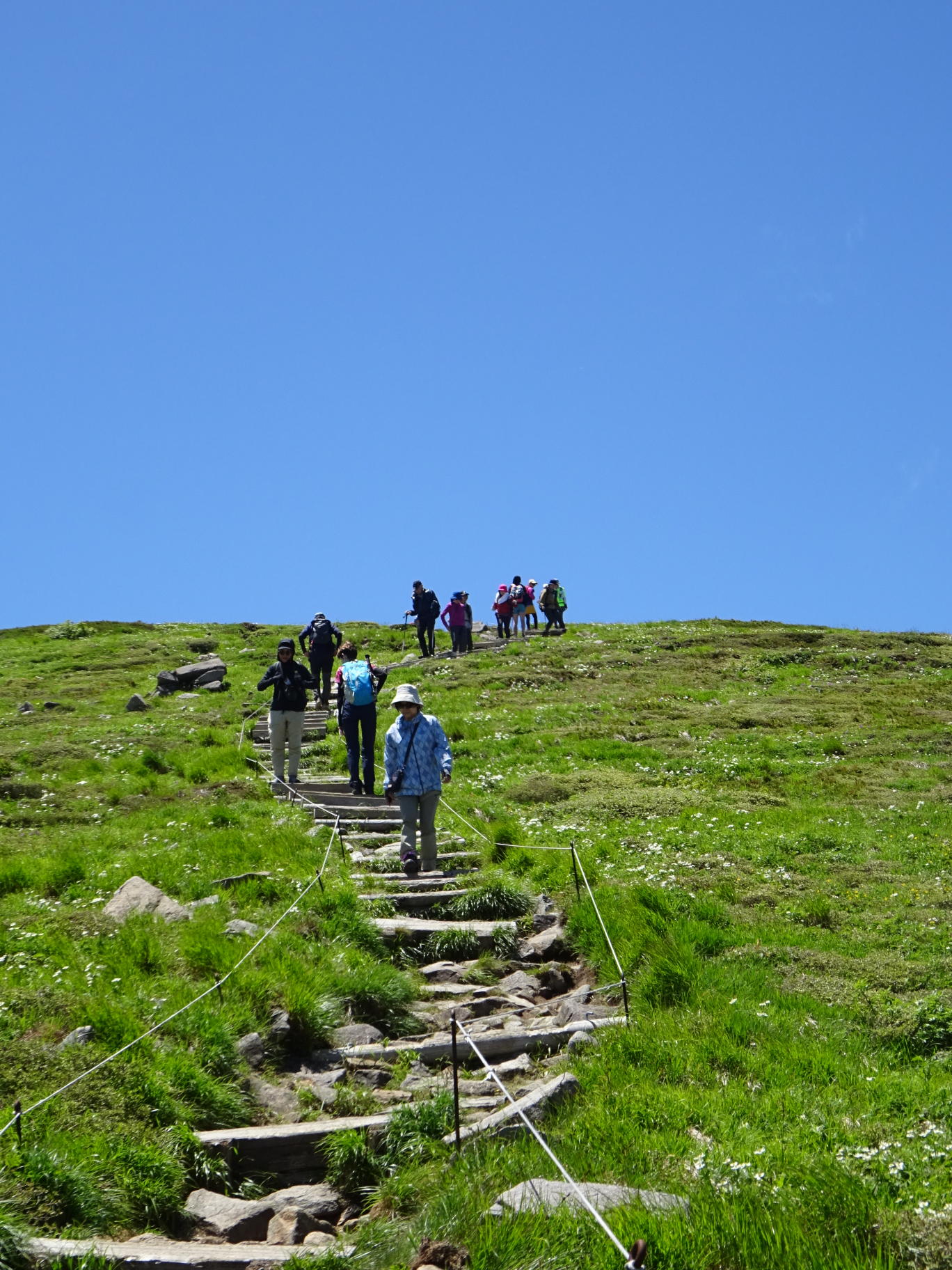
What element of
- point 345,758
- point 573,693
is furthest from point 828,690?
point 345,758

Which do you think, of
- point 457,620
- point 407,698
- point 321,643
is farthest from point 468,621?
point 407,698

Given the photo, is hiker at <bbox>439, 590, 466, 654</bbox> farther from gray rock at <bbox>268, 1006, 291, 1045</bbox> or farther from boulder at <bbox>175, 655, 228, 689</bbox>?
gray rock at <bbox>268, 1006, 291, 1045</bbox>

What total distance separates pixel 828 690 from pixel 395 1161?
30.1m

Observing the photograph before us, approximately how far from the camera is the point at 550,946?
1276 cm

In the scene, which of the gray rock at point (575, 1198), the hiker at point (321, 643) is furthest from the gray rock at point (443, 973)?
the hiker at point (321, 643)

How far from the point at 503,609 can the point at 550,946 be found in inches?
1489

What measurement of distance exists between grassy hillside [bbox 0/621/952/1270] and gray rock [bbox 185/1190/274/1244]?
0.21 meters

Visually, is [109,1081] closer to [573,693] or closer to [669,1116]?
[669,1116]

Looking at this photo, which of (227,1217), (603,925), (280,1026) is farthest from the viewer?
(603,925)

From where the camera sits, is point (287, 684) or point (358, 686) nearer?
point (358, 686)

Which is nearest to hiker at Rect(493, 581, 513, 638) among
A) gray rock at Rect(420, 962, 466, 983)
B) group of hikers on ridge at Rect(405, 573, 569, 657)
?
group of hikers on ridge at Rect(405, 573, 569, 657)

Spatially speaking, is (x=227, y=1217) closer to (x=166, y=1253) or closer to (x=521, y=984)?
(x=166, y=1253)

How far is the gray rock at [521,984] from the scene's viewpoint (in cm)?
1159

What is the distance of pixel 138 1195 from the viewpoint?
277 inches
